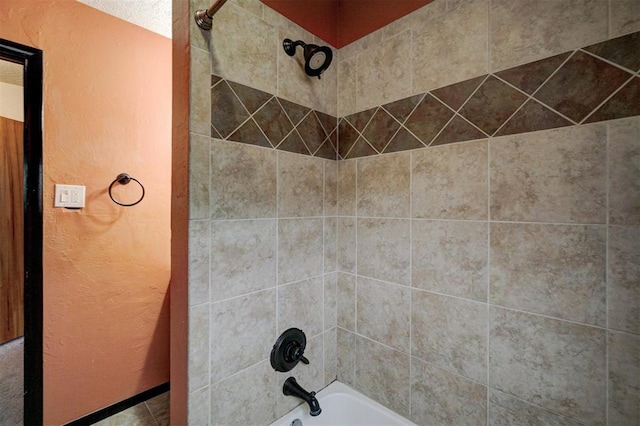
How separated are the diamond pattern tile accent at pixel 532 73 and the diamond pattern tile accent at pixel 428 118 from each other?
197 mm

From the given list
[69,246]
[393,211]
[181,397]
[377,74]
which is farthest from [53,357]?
[377,74]

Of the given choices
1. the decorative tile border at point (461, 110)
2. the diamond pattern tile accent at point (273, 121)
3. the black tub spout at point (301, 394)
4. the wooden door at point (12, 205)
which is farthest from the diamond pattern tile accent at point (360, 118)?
the wooden door at point (12, 205)

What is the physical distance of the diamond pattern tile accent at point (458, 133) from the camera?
0.94m

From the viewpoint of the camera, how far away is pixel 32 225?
1.38 metres

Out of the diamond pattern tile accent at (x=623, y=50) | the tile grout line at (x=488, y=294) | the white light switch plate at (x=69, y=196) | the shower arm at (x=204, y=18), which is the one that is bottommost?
the tile grout line at (x=488, y=294)

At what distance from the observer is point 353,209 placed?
1302 mm

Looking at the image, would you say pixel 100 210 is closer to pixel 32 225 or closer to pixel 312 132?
pixel 32 225

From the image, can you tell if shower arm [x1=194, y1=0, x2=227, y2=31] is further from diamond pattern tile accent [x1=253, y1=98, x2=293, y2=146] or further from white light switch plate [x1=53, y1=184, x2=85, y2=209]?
white light switch plate [x1=53, y1=184, x2=85, y2=209]

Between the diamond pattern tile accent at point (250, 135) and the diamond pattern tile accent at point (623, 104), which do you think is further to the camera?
the diamond pattern tile accent at point (250, 135)

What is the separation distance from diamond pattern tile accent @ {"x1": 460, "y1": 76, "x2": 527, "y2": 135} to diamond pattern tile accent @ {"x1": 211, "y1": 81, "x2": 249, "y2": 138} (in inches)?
33.1

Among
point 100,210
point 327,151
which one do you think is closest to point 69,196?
point 100,210

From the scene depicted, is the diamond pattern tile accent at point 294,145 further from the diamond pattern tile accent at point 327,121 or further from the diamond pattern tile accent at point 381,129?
the diamond pattern tile accent at point 381,129

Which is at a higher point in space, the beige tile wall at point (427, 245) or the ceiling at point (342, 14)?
the ceiling at point (342, 14)

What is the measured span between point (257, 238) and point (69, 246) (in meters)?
1.24
